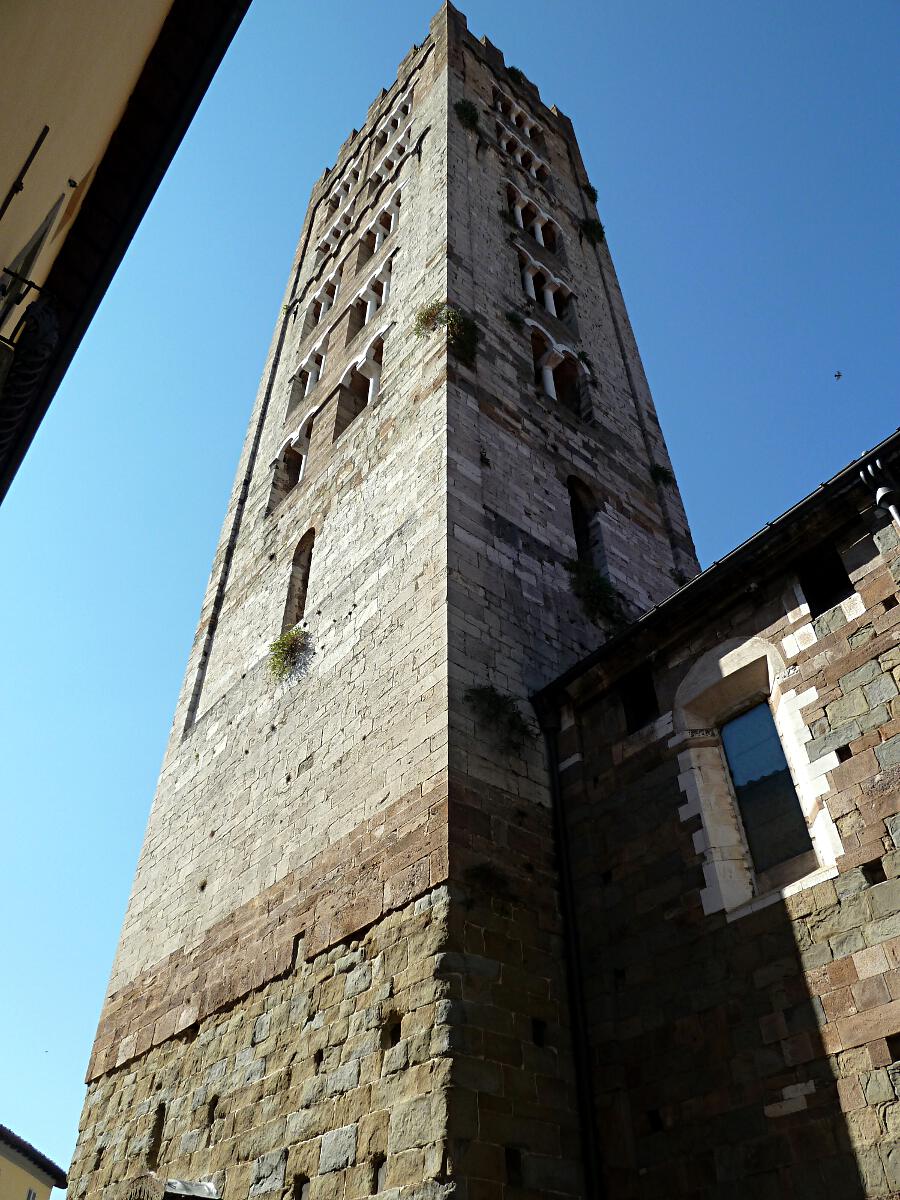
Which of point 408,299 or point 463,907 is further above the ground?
point 408,299

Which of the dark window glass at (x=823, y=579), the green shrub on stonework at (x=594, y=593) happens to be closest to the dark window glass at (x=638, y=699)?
the dark window glass at (x=823, y=579)

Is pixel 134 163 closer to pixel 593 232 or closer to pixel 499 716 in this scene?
pixel 499 716

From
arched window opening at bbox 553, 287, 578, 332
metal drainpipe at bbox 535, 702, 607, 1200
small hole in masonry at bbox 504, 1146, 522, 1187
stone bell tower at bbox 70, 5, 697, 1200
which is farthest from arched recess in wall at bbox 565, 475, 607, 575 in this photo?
small hole in masonry at bbox 504, 1146, 522, 1187

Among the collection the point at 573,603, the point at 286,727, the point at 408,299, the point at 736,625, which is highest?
the point at 408,299

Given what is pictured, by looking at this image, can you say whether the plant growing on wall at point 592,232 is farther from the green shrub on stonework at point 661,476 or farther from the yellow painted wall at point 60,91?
the yellow painted wall at point 60,91

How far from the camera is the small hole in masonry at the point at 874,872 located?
6.16 metres

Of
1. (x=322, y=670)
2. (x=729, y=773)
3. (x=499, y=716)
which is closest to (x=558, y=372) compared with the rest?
(x=322, y=670)

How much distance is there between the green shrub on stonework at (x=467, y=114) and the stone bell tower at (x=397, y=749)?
0.80 meters

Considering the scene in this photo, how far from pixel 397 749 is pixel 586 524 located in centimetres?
533

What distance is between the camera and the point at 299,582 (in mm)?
13188

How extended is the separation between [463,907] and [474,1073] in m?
→ 1.16

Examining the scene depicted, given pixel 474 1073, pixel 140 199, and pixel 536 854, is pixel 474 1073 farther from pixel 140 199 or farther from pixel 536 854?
pixel 140 199

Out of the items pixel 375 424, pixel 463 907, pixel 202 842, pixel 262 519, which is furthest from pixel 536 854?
pixel 262 519

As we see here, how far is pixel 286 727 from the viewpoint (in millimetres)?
10852
